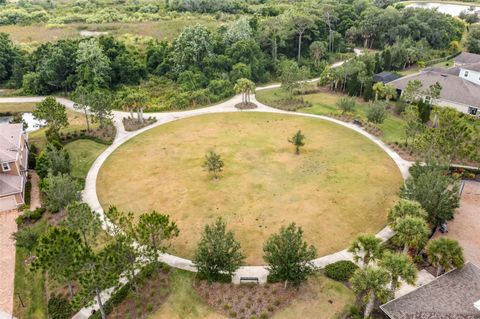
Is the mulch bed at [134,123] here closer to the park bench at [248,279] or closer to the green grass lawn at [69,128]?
the green grass lawn at [69,128]

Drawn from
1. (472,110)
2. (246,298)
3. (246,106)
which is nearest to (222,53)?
(246,106)

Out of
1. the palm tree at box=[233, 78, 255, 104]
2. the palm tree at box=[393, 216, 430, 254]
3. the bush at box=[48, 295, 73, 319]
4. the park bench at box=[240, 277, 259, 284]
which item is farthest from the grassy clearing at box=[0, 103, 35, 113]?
the palm tree at box=[393, 216, 430, 254]

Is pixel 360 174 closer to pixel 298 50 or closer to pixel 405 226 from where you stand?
pixel 405 226

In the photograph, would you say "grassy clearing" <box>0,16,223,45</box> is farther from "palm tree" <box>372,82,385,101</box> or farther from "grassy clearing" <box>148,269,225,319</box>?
"grassy clearing" <box>148,269,225,319</box>

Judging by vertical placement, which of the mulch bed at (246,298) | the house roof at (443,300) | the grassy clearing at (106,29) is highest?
the grassy clearing at (106,29)

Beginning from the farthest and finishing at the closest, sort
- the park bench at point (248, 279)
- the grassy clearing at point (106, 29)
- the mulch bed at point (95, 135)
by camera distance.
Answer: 1. the grassy clearing at point (106, 29)
2. the mulch bed at point (95, 135)
3. the park bench at point (248, 279)

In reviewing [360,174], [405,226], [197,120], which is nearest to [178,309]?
[405,226]

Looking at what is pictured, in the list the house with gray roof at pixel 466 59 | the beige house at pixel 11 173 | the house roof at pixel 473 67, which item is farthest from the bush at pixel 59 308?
the house with gray roof at pixel 466 59

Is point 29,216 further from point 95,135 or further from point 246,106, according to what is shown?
point 246,106

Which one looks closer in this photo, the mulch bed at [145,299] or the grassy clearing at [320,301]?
the grassy clearing at [320,301]
